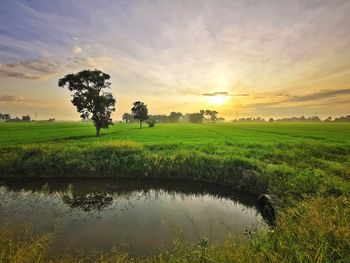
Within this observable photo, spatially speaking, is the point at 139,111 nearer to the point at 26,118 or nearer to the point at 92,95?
the point at 92,95

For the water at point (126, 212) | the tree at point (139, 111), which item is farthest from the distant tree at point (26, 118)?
the water at point (126, 212)

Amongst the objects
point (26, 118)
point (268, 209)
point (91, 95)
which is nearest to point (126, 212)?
point (268, 209)

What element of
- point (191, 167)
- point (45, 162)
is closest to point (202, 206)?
point (191, 167)

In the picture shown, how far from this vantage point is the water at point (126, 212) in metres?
11.2

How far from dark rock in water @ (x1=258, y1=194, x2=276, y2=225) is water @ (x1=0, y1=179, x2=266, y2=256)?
1.41 ft

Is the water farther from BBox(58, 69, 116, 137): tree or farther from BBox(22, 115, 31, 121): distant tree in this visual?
BBox(22, 115, 31, 121): distant tree

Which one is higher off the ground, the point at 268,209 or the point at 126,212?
the point at 268,209

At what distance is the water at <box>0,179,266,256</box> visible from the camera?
11.2 m

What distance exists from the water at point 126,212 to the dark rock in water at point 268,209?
1.41 ft

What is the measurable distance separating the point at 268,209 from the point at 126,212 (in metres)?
8.88

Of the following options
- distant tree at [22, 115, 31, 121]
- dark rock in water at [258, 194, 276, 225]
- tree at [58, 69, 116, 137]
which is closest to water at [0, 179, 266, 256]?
dark rock in water at [258, 194, 276, 225]

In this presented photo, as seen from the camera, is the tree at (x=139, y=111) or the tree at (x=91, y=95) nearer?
the tree at (x=91, y=95)

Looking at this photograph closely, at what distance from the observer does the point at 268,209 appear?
14.2 metres

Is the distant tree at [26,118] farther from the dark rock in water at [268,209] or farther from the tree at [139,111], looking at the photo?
the dark rock in water at [268,209]
